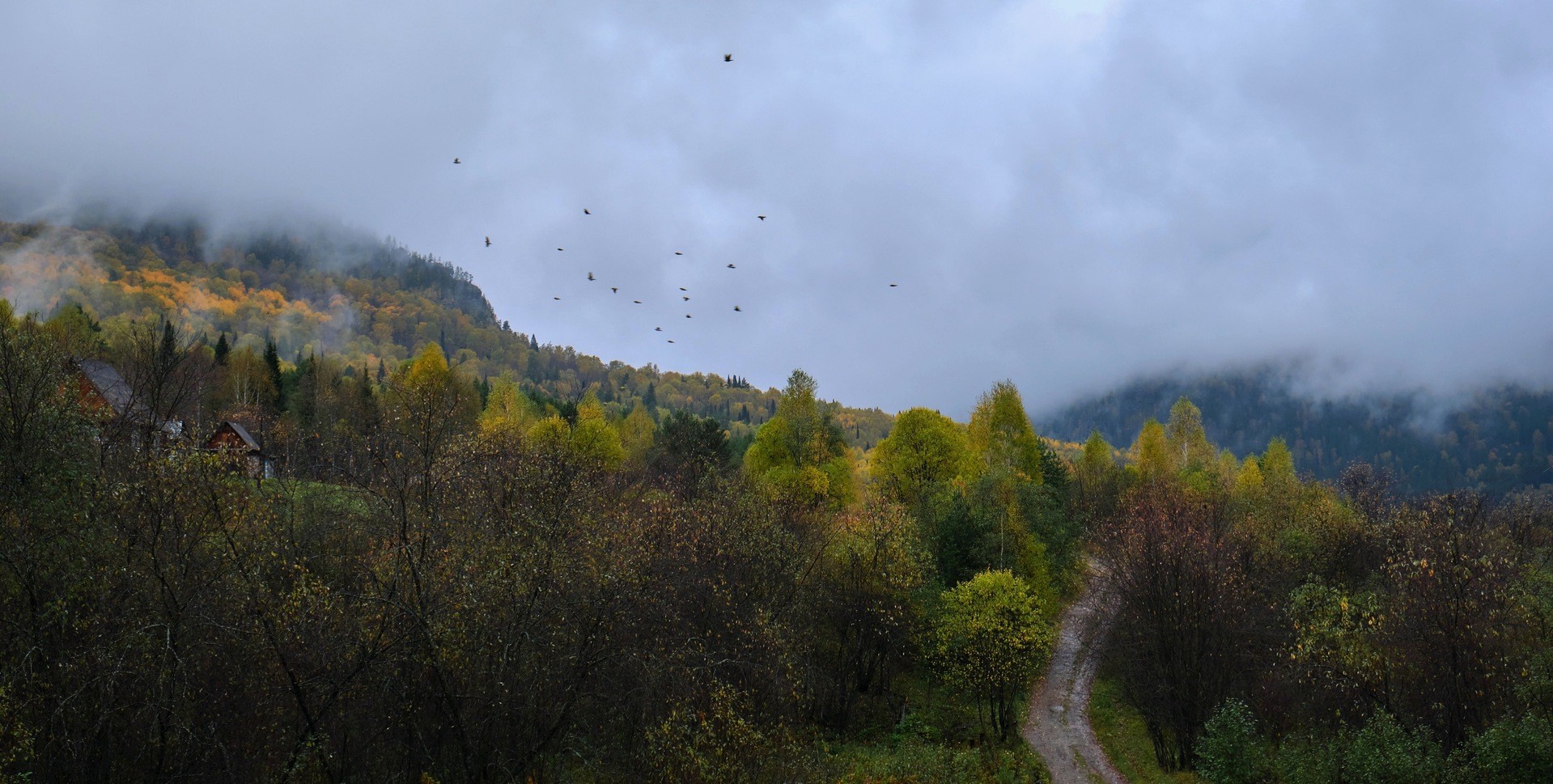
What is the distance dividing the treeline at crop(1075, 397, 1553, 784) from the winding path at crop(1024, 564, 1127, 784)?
2.18 m

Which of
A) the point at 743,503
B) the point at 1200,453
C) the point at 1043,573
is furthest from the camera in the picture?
the point at 1200,453

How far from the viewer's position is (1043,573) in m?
46.3

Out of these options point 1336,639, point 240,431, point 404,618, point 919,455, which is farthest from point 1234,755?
point 240,431

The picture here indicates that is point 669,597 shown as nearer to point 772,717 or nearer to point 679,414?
point 772,717

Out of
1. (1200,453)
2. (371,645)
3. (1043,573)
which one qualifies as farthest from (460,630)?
(1200,453)

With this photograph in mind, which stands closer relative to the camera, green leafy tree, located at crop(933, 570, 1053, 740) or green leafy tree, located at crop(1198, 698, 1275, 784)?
green leafy tree, located at crop(1198, 698, 1275, 784)

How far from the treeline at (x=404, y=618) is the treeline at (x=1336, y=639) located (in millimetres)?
6129

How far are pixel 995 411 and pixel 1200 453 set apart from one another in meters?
38.2

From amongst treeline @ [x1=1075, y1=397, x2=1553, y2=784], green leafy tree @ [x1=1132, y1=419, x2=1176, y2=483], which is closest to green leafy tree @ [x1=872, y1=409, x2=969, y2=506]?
treeline @ [x1=1075, y1=397, x2=1553, y2=784]

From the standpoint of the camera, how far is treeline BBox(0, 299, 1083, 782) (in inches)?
599

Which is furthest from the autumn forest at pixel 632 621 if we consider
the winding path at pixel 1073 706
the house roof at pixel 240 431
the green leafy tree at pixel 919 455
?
the house roof at pixel 240 431

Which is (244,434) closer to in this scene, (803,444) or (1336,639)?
(803,444)

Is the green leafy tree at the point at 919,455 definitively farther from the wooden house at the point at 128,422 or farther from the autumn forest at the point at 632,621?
the wooden house at the point at 128,422

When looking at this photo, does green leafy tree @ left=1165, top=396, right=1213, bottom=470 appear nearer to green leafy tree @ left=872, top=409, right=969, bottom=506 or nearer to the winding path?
green leafy tree @ left=872, top=409, right=969, bottom=506
